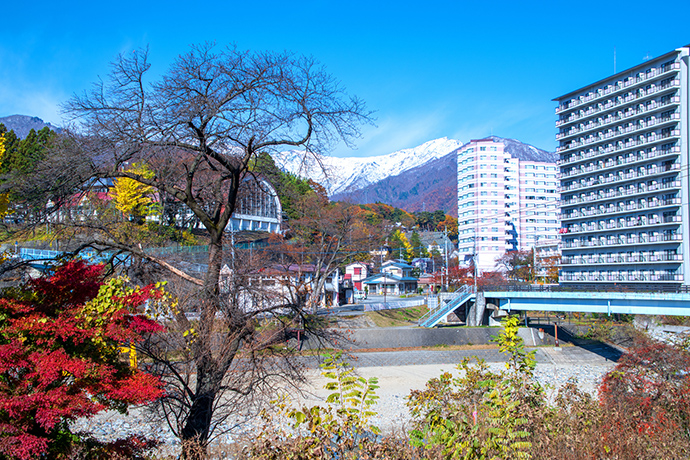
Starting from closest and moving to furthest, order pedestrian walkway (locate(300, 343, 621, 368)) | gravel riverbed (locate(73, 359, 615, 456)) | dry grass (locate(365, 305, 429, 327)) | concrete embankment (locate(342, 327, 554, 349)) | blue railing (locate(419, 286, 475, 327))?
gravel riverbed (locate(73, 359, 615, 456)) < pedestrian walkway (locate(300, 343, 621, 368)) < concrete embankment (locate(342, 327, 554, 349)) < blue railing (locate(419, 286, 475, 327)) < dry grass (locate(365, 305, 429, 327))

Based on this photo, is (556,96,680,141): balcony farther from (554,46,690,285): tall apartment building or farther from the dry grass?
the dry grass

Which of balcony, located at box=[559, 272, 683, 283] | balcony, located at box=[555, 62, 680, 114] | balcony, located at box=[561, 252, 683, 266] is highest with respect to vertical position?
balcony, located at box=[555, 62, 680, 114]

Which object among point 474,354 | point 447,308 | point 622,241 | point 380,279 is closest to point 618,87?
point 622,241

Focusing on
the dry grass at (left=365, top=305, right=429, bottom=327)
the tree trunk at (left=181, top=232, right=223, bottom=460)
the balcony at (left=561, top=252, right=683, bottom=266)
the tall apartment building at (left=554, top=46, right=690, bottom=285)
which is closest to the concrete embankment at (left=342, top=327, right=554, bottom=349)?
the dry grass at (left=365, top=305, right=429, bottom=327)

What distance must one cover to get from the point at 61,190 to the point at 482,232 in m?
60.9

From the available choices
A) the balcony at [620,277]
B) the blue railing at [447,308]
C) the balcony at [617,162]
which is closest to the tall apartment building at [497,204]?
the balcony at [620,277]

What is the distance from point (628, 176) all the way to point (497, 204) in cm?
2950

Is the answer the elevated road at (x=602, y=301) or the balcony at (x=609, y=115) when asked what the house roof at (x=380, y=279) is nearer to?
the elevated road at (x=602, y=301)

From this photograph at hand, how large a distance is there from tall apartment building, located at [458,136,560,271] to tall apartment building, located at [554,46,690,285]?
22313 mm

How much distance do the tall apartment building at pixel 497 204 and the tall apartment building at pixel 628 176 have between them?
22.3 metres

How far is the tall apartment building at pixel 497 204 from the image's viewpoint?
202ft

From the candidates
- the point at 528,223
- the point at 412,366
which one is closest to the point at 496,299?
the point at 412,366

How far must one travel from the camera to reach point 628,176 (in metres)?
34.0

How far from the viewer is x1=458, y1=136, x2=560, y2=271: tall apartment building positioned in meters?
61.7
